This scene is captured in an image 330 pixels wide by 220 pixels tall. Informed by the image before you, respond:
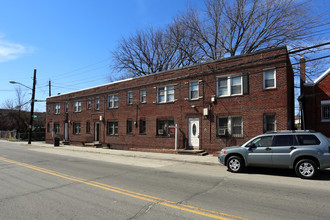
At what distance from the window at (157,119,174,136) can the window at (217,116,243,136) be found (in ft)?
14.4

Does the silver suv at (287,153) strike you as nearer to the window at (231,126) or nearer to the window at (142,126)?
the window at (231,126)

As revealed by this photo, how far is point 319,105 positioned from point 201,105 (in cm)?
785

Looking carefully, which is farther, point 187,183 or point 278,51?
point 278,51

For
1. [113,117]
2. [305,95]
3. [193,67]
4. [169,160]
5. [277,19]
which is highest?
[277,19]

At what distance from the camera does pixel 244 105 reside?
14.8 meters

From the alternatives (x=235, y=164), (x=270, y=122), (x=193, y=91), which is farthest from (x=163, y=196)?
(x=193, y=91)

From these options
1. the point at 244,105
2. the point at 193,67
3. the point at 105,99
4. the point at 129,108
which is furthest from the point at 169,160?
the point at 105,99

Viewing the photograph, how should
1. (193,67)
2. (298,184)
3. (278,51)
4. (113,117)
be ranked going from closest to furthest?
(298,184), (278,51), (193,67), (113,117)

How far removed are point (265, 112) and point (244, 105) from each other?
4.52 feet

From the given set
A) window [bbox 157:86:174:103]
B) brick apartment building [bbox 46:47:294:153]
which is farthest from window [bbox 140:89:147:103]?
window [bbox 157:86:174:103]

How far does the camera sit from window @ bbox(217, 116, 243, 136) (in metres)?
15.1

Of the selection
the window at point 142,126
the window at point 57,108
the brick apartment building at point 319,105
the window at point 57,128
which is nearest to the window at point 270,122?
the brick apartment building at point 319,105

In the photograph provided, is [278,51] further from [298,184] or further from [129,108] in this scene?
[129,108]

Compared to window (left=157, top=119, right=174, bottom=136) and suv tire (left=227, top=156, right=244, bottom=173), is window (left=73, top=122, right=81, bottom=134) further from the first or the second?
suv tire (left=227, top=156, right=244, bottom=173)
